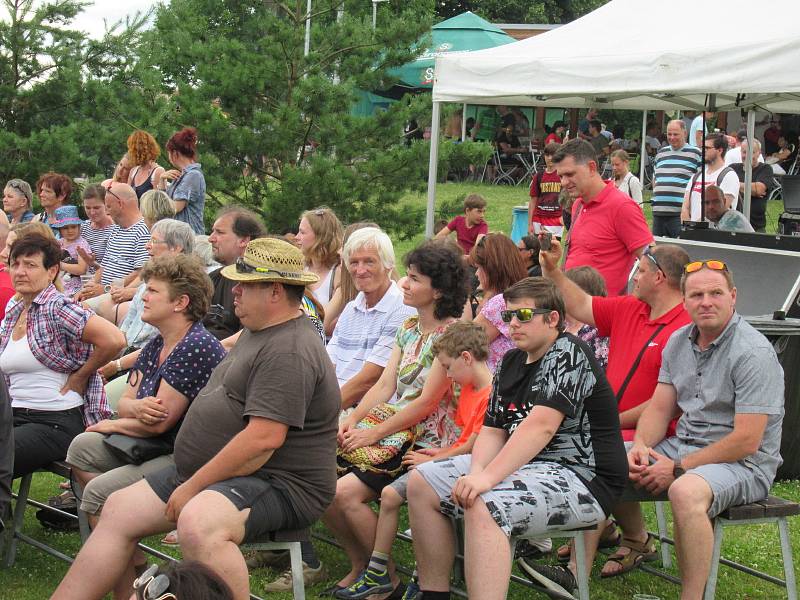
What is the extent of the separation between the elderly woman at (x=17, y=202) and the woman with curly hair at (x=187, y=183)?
4.07 feet

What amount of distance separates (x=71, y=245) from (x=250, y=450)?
4.95 metres

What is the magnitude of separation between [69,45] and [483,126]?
15290 mm

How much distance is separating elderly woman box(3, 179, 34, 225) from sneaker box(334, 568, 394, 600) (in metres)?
5.63

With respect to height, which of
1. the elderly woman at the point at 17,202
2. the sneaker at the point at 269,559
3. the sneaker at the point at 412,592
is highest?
the elderly woman at the point at 17,202

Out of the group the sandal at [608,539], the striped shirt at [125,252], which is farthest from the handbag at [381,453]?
the striped shirt at [125,252]

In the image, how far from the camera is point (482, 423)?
444 centimetres

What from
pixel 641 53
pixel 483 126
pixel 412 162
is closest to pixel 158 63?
pixel 412 162

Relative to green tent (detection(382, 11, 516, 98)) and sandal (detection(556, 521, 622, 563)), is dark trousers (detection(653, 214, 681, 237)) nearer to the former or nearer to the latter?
sandal (detection(556, 521, 622, 563))

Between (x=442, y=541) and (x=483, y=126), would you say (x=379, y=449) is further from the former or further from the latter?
(x=483, y=126)

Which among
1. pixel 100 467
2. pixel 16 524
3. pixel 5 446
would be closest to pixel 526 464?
pixel 100 467

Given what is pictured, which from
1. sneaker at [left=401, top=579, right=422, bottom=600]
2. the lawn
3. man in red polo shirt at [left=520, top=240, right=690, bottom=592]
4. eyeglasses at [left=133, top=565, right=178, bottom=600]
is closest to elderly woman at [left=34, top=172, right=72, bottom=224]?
the lawn

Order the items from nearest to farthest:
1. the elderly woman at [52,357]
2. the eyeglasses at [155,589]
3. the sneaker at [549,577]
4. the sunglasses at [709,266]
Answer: the eyeglasses at [155,589] < the sunglasses at [709,266] < the sneaker at [549,577] < the elderly woman at [52,357]

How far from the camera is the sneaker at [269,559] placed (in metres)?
4.87

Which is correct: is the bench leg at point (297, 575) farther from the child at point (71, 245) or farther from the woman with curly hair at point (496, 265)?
the child at point (71, 245)
